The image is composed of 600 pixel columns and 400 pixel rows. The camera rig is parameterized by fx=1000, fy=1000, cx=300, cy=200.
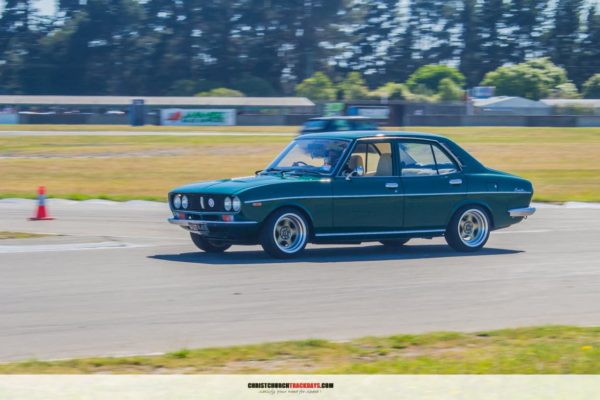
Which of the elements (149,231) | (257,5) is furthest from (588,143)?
(257,5)

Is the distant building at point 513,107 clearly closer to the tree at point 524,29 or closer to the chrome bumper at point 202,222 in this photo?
the tree at point 524,29

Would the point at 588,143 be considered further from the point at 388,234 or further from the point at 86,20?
the point at 86,20

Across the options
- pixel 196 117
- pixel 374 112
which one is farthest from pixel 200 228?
pixel 196 117

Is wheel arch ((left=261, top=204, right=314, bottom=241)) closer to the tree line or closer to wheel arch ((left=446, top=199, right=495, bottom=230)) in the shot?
wheel arch ((left=446, top=199, right=495, bottom=230))

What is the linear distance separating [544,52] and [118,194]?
122 metres

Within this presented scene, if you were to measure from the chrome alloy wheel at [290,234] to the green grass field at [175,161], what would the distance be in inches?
373

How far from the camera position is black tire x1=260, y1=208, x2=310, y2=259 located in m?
11.1

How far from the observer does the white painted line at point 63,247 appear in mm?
12070

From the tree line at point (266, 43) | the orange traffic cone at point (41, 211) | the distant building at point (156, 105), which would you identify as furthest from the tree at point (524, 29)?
the orange traffic cone at point (41, 211)

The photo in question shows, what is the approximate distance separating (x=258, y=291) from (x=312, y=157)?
10.2 feet

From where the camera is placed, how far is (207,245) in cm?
1198

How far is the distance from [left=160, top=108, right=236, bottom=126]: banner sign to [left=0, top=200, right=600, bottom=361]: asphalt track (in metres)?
63.6

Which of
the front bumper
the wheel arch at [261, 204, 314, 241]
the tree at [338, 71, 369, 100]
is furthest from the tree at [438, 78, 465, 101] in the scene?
the front bumper

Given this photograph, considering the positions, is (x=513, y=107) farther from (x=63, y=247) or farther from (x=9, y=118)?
(x=63, y=247)
